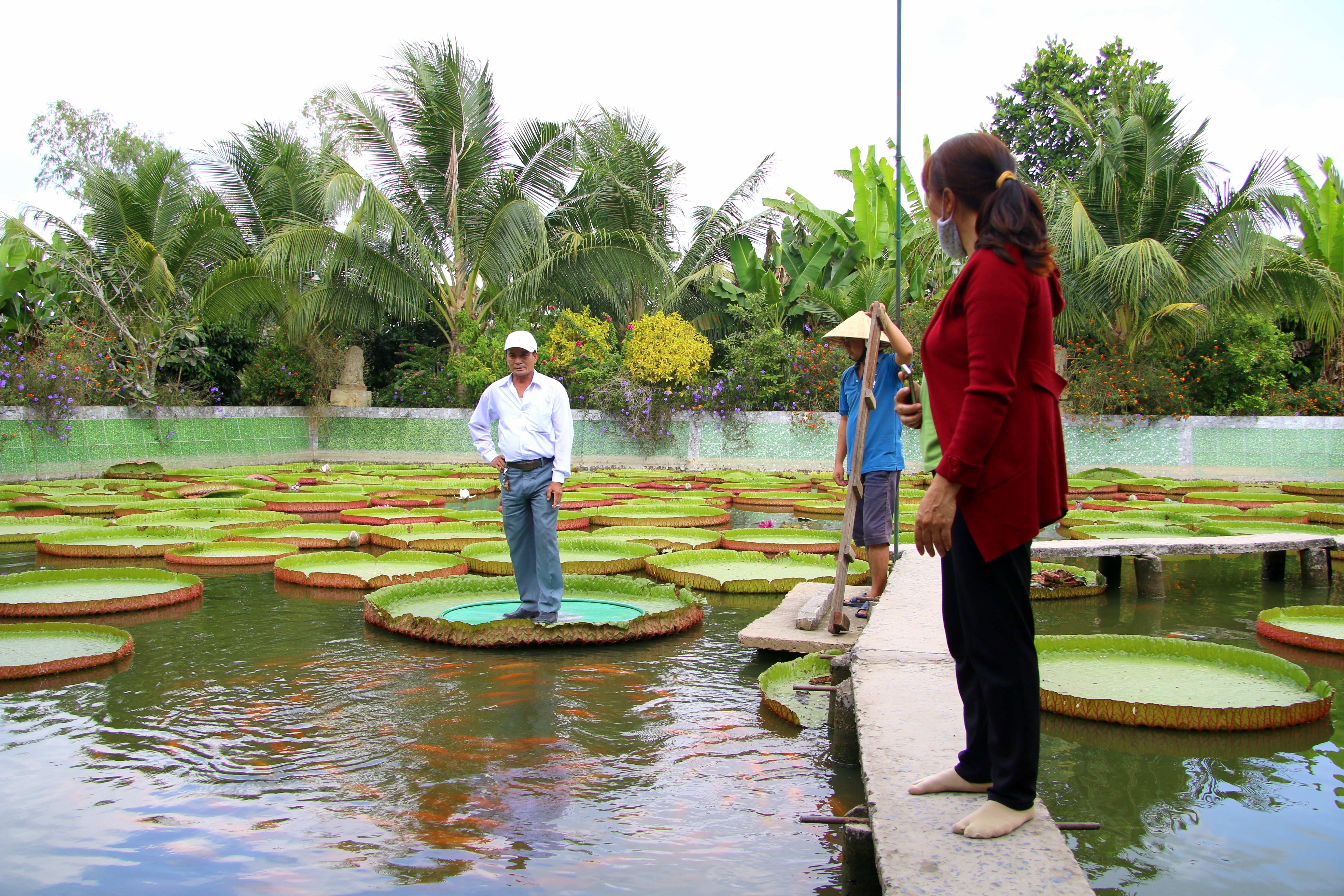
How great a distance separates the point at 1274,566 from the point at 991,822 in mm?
5647

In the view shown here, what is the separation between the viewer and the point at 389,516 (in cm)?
844

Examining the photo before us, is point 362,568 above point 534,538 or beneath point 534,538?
beneath

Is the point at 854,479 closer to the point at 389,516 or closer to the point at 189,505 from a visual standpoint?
the point at 389,516

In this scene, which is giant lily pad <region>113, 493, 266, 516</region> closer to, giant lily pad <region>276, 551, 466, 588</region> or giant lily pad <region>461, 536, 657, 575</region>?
giant lily pad <region>276, 551, 466, 588</region>

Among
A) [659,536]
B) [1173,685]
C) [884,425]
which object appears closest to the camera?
[1173,685]

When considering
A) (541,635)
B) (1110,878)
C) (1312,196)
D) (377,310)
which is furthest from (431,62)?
(1110,878)

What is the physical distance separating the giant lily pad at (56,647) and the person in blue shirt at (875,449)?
3.41 metres

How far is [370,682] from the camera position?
358 centimetres

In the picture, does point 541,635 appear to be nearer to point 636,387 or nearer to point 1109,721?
point 1109,721

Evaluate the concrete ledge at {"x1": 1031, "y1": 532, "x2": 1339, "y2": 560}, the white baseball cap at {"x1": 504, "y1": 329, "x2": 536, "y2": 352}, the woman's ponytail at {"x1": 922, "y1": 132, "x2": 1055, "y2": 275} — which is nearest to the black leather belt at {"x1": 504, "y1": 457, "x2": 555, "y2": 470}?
the white baseball cap at {"x1": 504, "y1": 329, "x2": 536, "y2": 352}

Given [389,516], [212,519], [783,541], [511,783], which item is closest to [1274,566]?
[783,541]

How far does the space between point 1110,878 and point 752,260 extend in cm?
1744

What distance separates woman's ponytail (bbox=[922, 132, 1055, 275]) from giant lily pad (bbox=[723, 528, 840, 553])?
195 inches

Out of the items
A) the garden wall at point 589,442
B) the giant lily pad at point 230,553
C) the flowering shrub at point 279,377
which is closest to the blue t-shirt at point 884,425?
the giant lily pad at point 230,553
